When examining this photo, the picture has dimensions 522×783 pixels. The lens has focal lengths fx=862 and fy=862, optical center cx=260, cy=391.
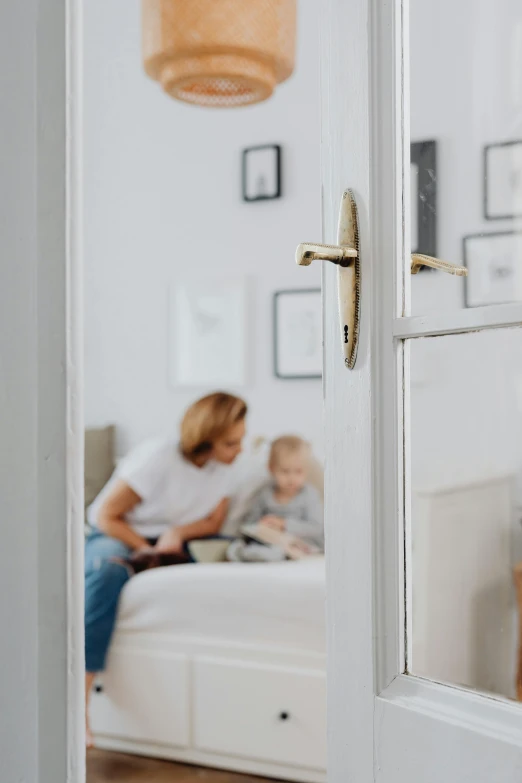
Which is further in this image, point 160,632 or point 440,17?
point 160,632

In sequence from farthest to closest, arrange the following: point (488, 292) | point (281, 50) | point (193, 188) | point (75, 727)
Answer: point (193, 188)
point (281, 50)
point (75, 727)
point (488, 292)

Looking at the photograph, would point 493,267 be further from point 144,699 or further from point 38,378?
point 144,699

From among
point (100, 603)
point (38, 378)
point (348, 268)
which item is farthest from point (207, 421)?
point (348, 268)

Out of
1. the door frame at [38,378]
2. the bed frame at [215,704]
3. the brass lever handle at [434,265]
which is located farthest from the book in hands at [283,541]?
the brass lever handle at [434,265]

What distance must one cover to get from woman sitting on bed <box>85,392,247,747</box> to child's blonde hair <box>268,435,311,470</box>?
14 cm

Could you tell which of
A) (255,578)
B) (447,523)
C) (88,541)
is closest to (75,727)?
(447,523)

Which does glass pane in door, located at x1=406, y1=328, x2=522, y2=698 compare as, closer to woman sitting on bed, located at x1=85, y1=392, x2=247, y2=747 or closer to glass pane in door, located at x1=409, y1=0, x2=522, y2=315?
glass pane in door, located at x1=409, y1=0, x2=522, y2=315

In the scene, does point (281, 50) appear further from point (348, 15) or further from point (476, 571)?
point (476, 571)

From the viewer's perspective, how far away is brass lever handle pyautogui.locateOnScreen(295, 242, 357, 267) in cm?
79

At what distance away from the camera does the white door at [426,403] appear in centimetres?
75

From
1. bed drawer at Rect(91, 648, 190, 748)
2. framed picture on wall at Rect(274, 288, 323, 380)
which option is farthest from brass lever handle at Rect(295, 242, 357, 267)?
framed picture on wall at Rect(274, 288, 323, 380)

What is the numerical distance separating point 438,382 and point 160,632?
185 centimetres

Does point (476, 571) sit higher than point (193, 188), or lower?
lower

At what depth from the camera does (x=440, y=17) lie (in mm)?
802
